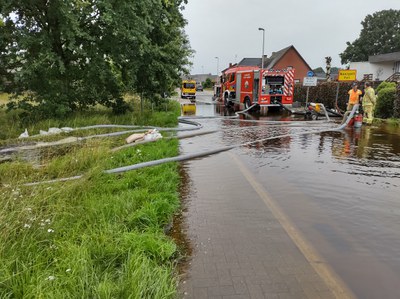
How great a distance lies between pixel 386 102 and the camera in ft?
51.2

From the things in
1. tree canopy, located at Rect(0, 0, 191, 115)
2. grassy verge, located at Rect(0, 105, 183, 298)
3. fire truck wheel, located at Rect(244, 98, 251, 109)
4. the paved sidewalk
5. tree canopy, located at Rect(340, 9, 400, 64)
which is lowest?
the paved sidewalk

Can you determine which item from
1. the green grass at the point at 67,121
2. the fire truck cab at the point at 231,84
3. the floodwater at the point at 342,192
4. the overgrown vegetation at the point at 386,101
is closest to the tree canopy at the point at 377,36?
the fire truck cab at the point at 231,84

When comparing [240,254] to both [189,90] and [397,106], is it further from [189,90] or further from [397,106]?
[189,90]

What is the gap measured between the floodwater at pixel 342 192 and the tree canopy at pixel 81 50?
4163 mm

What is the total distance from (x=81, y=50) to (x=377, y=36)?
81.9m

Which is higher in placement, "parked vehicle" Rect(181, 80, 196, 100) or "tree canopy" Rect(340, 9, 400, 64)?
"tree canopy" Rect(340, 9, 400, 64)

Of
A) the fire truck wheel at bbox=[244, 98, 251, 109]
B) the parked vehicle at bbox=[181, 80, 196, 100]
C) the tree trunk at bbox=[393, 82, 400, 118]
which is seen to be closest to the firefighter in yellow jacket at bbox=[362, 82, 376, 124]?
the tree trunk at bbox=[393, 82, 400, 118]

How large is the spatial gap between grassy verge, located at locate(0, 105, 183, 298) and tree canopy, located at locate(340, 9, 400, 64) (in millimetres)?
84324

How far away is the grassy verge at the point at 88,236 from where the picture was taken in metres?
2.68

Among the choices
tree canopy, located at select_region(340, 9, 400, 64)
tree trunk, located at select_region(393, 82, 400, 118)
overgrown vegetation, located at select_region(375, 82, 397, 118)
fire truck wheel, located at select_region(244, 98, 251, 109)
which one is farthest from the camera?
tree canopy, located at select_region(340, 9, 400, 64)

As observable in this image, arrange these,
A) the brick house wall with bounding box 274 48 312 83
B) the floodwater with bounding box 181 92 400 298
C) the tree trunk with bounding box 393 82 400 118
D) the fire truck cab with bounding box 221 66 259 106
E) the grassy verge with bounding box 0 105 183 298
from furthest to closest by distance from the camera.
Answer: the brick house wall with bounding box 274 48 312 83
the fire truck cab with bounding box 221 66 259 106
the tree trunk with bounding box 393 82 400 118
the floodwater with bounding box 181 92 400 298
the grassy verge with bounding box 0 105 183 298

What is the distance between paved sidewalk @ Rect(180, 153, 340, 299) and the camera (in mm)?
2943

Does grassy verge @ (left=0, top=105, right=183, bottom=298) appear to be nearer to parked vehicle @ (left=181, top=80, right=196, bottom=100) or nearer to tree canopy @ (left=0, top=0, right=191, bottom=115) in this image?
tree canopy @ (left=0, top=0, right=191, bottom=115)

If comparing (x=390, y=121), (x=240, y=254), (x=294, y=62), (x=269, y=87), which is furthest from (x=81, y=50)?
(x=294, y=62)
